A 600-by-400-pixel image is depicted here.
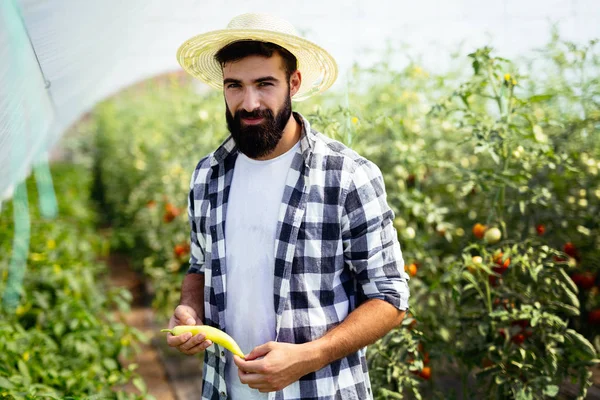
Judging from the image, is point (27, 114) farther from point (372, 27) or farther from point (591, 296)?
point (591, 296)

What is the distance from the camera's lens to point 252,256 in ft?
4.79

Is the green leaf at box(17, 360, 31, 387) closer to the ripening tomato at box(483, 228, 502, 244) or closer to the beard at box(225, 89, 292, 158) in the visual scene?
the beard at box(225, 89, 292, 158)

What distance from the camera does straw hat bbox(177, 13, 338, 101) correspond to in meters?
1.41

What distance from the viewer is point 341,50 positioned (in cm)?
299

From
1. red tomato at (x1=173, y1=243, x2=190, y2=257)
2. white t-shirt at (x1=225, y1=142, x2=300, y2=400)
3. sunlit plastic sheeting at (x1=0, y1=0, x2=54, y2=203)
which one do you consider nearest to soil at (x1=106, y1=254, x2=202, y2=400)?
red tomato at (x1=173, y1=243, x2=190, y2=257)

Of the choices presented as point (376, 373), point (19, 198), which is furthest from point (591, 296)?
point (19, 198)

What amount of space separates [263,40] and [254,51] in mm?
35

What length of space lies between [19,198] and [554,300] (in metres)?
3.19

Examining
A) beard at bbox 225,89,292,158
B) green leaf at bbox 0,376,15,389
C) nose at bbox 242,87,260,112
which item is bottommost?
green leaf at bbox 0,376,15,389

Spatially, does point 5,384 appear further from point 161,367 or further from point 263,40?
point 161,367

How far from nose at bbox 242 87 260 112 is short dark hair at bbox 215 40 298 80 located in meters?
0.10

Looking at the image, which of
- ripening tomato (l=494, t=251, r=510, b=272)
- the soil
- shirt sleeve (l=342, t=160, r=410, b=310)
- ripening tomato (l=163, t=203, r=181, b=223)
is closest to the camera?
shirt sleeve (l=342, t=160, r=410, b=310)

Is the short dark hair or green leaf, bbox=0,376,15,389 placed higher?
the short dark hair

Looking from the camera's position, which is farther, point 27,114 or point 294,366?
point 27,114
